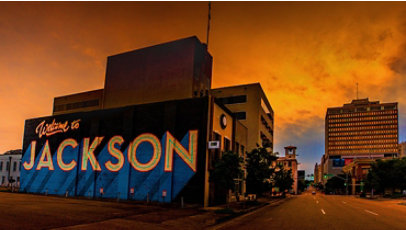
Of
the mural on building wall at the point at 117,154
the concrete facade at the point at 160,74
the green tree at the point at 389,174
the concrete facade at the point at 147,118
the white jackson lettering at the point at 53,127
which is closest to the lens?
the mural on building wall at the point at 117,154

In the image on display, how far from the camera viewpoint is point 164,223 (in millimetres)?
17047

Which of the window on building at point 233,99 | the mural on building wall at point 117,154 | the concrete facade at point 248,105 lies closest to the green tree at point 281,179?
the concrete facade at point 248,105

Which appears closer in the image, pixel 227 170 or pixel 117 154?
pixel 227 170

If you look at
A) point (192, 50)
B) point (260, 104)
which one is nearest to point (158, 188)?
point (192, 50)

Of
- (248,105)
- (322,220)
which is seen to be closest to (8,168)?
(248,105)

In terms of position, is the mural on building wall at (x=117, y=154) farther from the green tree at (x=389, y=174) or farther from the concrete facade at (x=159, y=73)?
the green tree at (x=389, y=174)

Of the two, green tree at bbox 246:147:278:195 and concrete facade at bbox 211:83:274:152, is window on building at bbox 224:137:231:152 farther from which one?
concrete facade at bbox 211:83:274:152

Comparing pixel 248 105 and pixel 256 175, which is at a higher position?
pixel 248 105

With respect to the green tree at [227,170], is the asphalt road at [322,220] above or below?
below

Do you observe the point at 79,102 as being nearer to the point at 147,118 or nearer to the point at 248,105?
the point at 248,105

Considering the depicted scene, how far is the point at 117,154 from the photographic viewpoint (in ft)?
113

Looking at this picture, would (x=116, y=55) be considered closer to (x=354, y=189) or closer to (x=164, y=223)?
(x=164, y=223)

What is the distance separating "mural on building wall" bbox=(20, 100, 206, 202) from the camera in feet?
99.9

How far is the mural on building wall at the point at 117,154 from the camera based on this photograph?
99.9 feet
